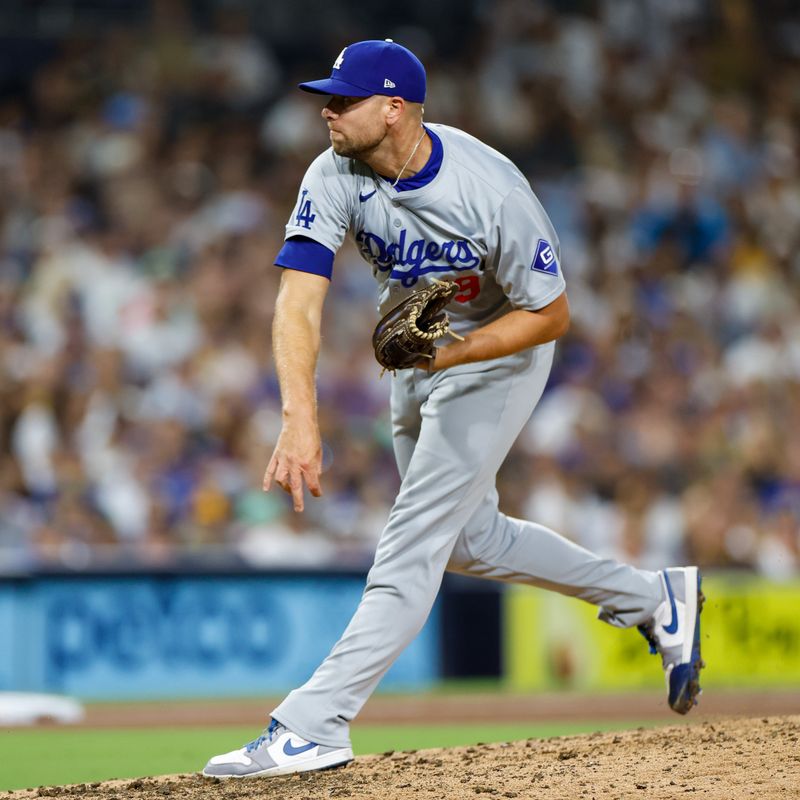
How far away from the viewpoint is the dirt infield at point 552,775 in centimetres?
418

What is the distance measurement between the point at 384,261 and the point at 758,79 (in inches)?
399

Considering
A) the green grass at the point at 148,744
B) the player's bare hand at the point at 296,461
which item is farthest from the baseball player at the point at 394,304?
the green grass at the point at 148,744

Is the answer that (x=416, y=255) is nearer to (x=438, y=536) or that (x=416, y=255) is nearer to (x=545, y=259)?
(x=545, y=259)

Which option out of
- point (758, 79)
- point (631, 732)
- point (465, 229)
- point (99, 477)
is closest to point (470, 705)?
point (99, 477)

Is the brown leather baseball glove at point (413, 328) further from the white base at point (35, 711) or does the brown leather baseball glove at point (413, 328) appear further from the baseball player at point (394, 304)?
the white base at point (35, 711)

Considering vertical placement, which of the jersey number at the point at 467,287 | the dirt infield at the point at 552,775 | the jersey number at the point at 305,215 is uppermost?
the jersey number at the point at 305,215

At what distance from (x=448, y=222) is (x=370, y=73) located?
498 millimetres

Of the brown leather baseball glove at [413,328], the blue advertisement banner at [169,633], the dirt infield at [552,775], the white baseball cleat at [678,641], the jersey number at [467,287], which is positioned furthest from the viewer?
the blue advertisement banner at [169,633]

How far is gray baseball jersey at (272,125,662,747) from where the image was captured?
453 centimetres

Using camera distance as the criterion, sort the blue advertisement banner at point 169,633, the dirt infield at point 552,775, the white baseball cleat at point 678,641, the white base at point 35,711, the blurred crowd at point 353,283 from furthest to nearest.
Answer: the blurred crowd at point 353,283 < the blue advertisement banner at point 169,633 < the white base at point 35,711 < the white baseball cleat at point 678,641 < the dirt infield at point 552,775

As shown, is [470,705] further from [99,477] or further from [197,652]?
[99,477]

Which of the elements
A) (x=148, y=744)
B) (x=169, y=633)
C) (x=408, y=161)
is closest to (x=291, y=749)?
(x=408, y=161)

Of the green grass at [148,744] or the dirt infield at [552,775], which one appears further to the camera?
the green grass at [148,744]

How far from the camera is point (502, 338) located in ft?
15.1
